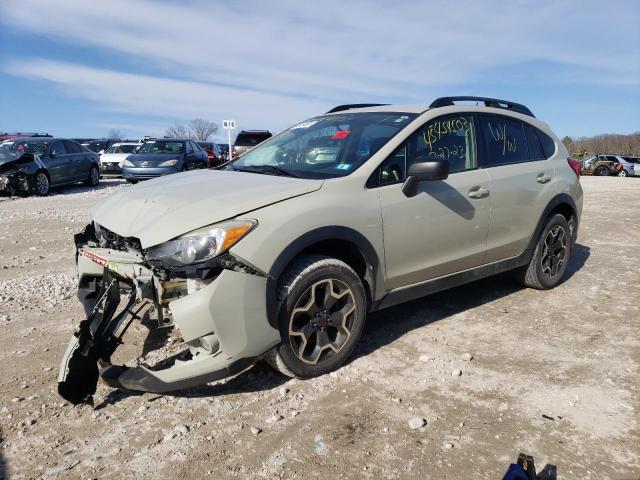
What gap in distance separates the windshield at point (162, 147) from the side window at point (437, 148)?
44.0ft

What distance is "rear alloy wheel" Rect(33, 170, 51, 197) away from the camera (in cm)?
1318

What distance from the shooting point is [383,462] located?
2.49 metres

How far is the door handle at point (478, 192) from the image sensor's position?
4.06 metres

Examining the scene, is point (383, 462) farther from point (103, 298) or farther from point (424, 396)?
point (103, 298)

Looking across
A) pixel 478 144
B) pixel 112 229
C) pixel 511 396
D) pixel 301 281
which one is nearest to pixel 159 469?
pixel 301 281

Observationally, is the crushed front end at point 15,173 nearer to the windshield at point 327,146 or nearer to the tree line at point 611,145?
the windshield at point 327,146

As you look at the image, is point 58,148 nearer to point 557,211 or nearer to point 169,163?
point 169,163

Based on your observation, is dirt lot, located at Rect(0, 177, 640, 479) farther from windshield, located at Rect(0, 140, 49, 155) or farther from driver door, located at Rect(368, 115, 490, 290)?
windshield, located at Rect(0, 140, 49, 155)

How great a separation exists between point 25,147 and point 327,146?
488 inches

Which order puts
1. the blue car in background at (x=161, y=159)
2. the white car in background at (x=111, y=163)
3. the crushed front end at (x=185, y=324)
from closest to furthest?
the crushed front end at (x=185, y=324), the blue car in background at (x=161, y=159), the white car in background at (x=111, y=163)

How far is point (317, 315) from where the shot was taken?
325 cm

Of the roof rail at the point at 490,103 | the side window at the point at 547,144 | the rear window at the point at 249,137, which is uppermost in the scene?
the rear window at the point at 249,137

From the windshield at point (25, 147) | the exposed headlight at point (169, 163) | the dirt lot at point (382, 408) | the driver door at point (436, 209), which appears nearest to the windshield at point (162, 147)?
the exposed headlight at point (169, 163)

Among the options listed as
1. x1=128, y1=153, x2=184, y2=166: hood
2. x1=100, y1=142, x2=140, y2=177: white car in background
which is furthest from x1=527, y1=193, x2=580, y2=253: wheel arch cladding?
x1=100, y1=142, x2=140, y2=177: white car in background
